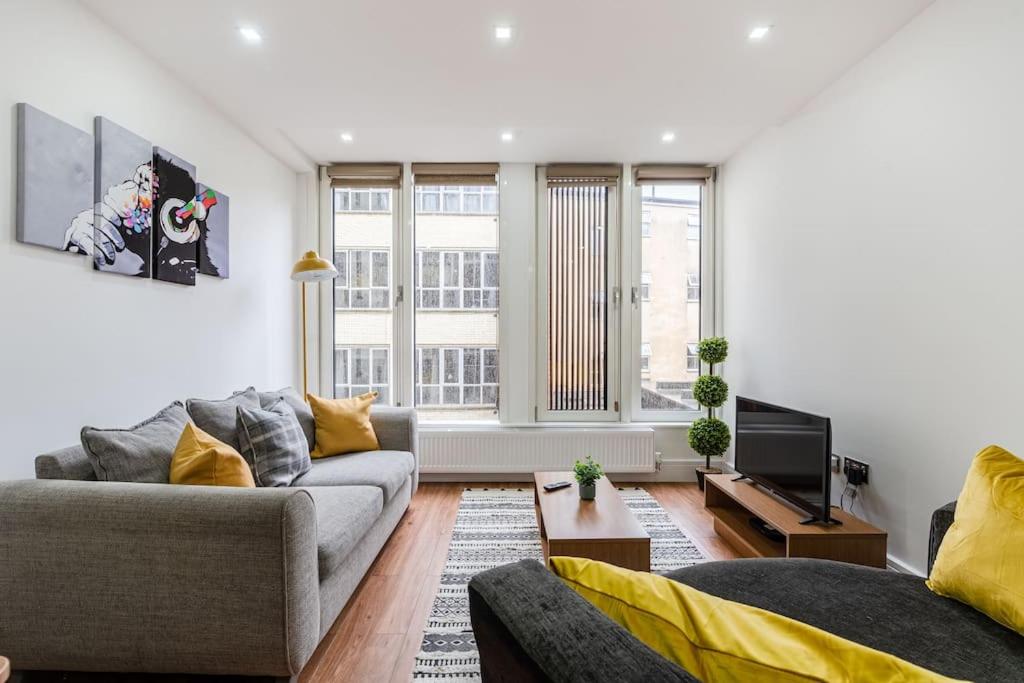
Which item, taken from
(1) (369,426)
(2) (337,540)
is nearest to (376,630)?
(2) (337,540)

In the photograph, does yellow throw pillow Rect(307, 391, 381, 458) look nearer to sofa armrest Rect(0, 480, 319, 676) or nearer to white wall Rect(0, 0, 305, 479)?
white wall Rect(0, 0, 305, 479)

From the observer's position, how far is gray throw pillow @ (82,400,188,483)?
1746mm

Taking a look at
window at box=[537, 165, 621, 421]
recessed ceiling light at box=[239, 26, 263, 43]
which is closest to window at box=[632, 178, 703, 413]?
window at box=[537, 165, 621, 421]

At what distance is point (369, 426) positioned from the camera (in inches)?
127

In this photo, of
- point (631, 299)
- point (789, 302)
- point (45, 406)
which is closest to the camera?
point (45, 406)

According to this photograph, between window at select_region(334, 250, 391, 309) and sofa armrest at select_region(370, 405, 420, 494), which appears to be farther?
window at select_region(334, 250, 391, 309)

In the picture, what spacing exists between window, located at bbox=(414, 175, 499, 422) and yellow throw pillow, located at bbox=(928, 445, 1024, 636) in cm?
319

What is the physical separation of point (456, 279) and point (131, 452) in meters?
2.79

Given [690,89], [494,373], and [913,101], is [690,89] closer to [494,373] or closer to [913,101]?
[913,101]

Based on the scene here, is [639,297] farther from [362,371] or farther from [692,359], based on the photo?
[362,371]

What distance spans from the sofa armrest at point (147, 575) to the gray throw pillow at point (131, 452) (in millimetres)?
183

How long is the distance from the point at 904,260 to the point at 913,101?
73 centimetres

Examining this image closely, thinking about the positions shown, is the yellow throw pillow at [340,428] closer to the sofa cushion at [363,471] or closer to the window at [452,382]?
the sofa cushion at [363,471]

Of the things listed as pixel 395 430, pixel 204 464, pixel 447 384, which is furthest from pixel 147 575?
pixel 447 384
